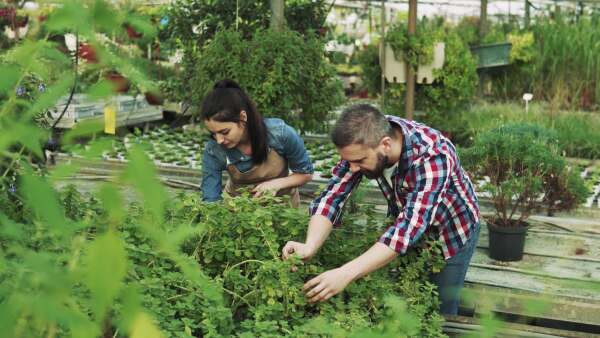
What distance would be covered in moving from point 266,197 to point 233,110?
0.59 meters

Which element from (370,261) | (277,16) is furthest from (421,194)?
(277,16)

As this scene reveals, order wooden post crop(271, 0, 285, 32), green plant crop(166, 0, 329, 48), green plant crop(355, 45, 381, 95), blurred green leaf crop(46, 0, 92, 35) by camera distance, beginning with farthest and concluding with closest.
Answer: green plant crop(355, 45, 381, 95) → green plant crop(166, 0, 329, 48) → wooden post crop(271, 0, 285, 32) → blurred green leaf crop(46, 0, 92, 35)

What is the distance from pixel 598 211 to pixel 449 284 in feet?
7.54

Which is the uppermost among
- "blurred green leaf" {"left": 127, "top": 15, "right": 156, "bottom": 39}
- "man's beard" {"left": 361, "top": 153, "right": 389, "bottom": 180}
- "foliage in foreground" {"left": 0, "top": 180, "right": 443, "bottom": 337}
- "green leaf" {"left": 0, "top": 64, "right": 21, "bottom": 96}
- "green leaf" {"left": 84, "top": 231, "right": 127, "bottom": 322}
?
"blurred green leaf" {"left": 127, "top": 15, "right": 156, "bottom": 39}

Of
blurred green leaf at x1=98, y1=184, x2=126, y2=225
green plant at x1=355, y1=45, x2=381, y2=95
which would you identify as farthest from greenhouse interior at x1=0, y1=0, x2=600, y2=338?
green plant at x1=355, y1=45, x2=381, y2=95

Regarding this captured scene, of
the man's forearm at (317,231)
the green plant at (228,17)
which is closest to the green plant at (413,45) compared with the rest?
the green plant at (228,17)

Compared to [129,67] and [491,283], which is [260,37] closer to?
[491,283]

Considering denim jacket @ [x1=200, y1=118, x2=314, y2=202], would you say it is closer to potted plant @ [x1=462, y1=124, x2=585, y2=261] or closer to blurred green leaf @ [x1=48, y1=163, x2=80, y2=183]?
potted plant @ [x1=462, y1=124, x2=585, y2=261]

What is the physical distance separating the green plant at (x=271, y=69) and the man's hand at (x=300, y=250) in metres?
3.16

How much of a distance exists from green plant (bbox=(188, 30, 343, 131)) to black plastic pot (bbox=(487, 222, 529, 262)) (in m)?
2.28

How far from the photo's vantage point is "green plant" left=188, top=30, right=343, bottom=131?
5.80 metres

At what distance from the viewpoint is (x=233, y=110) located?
3387 millimetres

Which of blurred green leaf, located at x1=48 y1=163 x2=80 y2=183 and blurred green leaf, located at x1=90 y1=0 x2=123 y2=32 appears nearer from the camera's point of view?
blurred green leaf, located at x1=90 y1=0 x2=123 y2=32

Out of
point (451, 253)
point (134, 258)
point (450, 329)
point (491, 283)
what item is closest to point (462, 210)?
point (451, 253)
